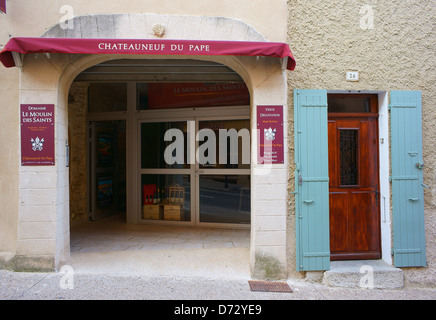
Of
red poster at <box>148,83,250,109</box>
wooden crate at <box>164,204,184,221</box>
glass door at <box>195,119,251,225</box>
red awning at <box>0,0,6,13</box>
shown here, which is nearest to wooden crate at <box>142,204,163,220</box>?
wooden crate at <box>164,204,184,221</box>

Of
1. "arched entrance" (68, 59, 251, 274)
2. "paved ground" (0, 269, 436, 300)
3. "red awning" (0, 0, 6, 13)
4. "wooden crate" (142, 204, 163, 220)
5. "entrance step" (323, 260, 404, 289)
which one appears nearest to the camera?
"paved ground" (0, 269, 436, 300)

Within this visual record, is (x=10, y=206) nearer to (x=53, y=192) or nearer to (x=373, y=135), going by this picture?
(x=53, y=192)

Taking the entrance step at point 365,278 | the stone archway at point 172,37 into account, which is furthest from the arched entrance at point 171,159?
the entrance step at point 365,278

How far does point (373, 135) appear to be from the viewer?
4258mm

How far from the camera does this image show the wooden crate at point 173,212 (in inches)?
249

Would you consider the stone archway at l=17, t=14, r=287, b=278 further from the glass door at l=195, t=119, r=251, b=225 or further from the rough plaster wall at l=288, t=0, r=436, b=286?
the glass door at l=195, t=119, r=251, b=225

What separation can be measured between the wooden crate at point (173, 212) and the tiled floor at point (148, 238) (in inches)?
9.7

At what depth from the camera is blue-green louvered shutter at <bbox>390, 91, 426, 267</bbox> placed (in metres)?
4.02

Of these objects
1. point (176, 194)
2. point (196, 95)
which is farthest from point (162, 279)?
point (196, 95)

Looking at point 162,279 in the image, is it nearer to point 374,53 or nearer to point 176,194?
point 176,194

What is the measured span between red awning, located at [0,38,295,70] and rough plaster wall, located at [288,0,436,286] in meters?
0.63

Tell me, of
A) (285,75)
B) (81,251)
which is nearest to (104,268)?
(81,251)
